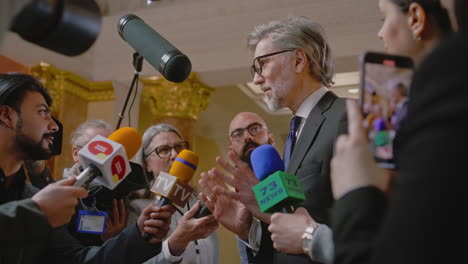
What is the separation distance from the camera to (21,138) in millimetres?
1939

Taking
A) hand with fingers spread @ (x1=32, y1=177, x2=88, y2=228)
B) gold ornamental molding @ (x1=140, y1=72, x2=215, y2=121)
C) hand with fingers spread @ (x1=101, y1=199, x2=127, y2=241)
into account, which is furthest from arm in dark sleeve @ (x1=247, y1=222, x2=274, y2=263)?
gold ornamental molding @ (x1=140, y1=72, x2=215, y2=121)

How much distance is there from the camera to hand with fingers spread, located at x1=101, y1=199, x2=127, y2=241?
2539 millimetres

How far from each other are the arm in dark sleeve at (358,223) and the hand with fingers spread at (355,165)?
2cm

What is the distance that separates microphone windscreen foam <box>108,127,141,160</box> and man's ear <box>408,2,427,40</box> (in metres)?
1.10

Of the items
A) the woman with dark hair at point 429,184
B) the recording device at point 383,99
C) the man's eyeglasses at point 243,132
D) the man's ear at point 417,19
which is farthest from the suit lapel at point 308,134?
the man's eyeglasses at point 243,132

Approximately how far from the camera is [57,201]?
136cm

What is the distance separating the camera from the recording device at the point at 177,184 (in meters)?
1.92

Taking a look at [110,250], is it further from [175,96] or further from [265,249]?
[175,96]

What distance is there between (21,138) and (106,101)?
5974 mm

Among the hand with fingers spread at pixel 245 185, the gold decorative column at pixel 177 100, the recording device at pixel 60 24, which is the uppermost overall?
the recording device at pixel 60 24

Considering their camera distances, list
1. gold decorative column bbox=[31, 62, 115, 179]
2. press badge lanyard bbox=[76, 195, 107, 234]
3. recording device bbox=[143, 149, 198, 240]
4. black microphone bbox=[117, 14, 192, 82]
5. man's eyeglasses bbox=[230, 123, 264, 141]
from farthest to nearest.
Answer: gold decorative column bbox=[31, 62, 115, 179]
man's eyeglasses bbox=[230, 123, 264, 141]
press badge lanyard bbox=[76, 195, 107, 234]
recording device bbox=[143, 149, 198, 240]
black microphone bbox=[117, 14, 192, 82]

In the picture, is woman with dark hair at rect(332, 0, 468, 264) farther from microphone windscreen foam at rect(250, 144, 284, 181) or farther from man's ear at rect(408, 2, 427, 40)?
microphone windscreen foam at rect(250, 144, 284, 181)

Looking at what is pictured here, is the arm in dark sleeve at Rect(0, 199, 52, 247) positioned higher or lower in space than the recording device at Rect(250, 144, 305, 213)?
lower

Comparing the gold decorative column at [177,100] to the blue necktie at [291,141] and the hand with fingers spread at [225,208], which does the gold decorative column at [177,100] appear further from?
the hand with fingers spread at [225,208]
